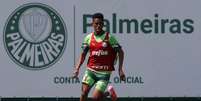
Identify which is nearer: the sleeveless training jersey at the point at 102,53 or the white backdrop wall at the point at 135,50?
the sleeveless training jersey at the point at 102,53

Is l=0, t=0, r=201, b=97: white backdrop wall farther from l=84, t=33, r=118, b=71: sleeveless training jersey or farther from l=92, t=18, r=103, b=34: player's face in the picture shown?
l=92, t=18, r=103, b=34: player's face

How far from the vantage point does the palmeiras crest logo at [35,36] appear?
50.6 ft

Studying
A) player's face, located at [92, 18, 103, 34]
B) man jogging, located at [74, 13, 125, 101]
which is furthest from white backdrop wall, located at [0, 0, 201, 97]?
player's face, located at [92, 18, 103, 34]

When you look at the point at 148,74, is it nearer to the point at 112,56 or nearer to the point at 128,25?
the point at 128,25

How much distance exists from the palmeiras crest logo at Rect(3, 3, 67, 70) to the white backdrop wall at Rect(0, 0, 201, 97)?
0.08m

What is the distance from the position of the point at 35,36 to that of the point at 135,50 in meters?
1.69

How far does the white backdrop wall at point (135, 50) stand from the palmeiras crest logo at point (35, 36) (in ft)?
A: 0.27

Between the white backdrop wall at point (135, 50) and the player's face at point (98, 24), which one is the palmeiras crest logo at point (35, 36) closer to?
the white backdrop wall at point (135, 50)

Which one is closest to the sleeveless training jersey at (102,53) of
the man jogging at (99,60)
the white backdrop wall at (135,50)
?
the man jogging at (99,60)

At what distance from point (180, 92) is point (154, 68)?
607mm

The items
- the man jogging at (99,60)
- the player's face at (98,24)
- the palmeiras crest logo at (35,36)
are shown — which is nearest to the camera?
the player's face at (98,24)

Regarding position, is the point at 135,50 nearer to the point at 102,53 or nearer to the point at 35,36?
the point at 35,36

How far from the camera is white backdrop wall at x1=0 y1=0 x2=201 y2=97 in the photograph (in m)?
15.4

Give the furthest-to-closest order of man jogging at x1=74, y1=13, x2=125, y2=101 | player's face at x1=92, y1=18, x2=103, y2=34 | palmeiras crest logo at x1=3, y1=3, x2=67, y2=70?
palmeiras crest logo at x1=3, y1=3, x2=67, y2=70 < man jogging at x1=74, y1=13, x2=125, y2=101 < player's face at x1=92, y1=18, x2=103, y2=34
